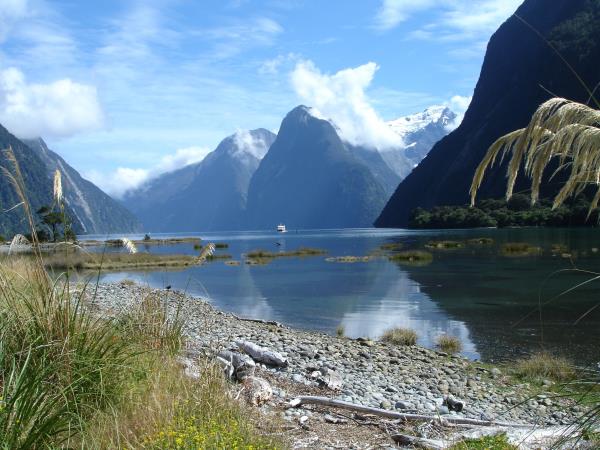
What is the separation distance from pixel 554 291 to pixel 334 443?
2216 cm

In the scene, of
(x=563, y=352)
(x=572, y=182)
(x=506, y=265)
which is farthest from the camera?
(x=506, y=265)

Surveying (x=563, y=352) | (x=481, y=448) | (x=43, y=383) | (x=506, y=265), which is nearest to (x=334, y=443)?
(x=481, y=448)

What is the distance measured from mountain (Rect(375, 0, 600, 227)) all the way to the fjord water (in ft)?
247

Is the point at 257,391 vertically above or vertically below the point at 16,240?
below

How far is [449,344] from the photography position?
15547 millimetres

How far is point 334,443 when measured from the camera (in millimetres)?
5352

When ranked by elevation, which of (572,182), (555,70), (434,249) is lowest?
(434,249)

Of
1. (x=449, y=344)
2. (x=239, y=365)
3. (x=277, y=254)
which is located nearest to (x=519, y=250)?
(x=277, y=254)

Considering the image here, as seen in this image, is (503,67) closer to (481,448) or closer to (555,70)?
(555,70)

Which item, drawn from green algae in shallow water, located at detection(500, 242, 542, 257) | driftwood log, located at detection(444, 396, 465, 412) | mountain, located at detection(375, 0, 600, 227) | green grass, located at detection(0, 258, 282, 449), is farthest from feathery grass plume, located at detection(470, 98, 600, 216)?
mountain, located at detection(375, 0, 600, 227)

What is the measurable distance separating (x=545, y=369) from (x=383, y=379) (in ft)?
11.9

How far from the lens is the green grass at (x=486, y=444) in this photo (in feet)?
14.3

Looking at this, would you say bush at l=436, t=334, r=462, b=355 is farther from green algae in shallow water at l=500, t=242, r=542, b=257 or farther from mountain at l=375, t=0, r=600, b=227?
mountain at l=375, t=0, r=600, b=227

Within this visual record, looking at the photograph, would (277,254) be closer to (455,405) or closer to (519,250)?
(519,250)
